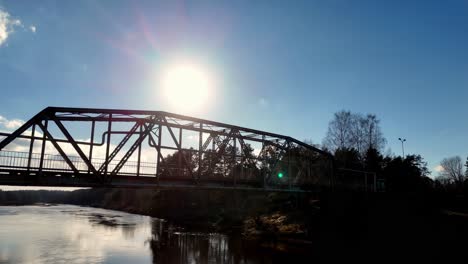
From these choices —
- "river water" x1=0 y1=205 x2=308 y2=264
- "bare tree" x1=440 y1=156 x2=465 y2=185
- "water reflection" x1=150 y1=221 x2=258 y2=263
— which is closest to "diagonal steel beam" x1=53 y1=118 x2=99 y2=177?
"river water" x1=0 y1=205 x2=308 y2=264

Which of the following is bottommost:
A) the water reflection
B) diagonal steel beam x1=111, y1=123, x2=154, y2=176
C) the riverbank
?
the water reflection

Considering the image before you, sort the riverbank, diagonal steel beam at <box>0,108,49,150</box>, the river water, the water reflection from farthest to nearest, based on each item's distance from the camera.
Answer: the water reflection, the riverbank, the river water, diagonal steel beam at <box>0,108,49,150</box>

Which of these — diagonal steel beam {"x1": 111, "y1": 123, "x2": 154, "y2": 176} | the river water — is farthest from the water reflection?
diagonal steel beam {"x1": 111, "y1": 123, "x2": 154, "y2": 176}

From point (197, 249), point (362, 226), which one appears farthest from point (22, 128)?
point (362, 226)

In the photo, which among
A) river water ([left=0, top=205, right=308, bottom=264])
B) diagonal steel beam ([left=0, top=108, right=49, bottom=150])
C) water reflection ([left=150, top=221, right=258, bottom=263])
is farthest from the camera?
water reflection ([left=150, top=221, right=258, bottom=263])

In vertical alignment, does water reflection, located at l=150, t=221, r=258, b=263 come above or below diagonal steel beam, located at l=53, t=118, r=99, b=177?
below

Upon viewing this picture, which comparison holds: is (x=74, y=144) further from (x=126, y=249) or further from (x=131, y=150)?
(x=126, y=249)

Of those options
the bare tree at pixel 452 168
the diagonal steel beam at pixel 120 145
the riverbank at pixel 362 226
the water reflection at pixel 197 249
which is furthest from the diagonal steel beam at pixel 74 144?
the bare tree at pixel 452 168

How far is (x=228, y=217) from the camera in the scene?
48.9 meters

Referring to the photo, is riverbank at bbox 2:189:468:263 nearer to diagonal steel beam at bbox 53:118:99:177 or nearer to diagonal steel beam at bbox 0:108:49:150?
diagonal steel beam at bbox 53:118:99:177

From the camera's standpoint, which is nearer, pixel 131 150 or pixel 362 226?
pixel 131 150

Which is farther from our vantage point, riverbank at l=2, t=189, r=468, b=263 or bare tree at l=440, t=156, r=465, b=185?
bare tree at l=440, t=156, r=465, b=185

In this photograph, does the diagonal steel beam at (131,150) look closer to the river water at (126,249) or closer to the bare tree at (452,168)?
the river water at (126,249)

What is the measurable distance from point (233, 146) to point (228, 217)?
957 inches
